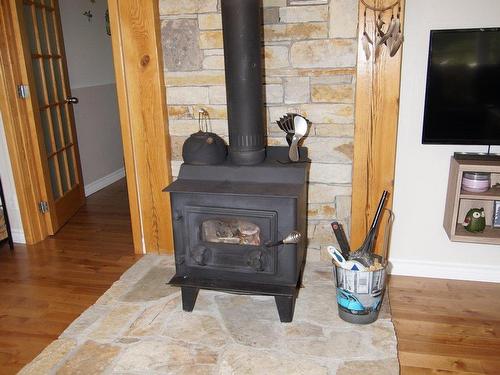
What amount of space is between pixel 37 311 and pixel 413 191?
2.06 meters

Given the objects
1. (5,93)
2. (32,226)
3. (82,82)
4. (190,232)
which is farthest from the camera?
(82,82)

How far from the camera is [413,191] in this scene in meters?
2.38

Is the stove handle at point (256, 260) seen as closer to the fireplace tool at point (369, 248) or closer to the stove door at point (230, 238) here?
the stove door at point (230, 238)

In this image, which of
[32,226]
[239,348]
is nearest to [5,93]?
[32,226]

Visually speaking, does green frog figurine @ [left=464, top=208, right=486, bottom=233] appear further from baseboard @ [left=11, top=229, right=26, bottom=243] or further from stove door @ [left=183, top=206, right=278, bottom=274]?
baseboard @ [left=11, top=229, right=26, bottom=243]

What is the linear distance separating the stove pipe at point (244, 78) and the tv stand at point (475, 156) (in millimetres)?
990

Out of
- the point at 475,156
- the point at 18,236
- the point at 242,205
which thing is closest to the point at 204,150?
the point at 242,205

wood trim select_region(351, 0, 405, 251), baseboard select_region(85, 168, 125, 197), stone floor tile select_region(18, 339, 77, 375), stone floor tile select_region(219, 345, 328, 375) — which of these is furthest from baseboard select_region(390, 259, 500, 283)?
baseboard select_region(85, 168, 125, 197)

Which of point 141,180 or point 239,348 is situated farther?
point 141,180

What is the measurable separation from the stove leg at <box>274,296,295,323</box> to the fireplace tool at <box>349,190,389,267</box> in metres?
0.36

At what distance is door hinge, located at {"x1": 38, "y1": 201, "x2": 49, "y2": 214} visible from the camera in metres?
3.12

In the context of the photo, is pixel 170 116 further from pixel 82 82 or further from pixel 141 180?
pixel 82 82

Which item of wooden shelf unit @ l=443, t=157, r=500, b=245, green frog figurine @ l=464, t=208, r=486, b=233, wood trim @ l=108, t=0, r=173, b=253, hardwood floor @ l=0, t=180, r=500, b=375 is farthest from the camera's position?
wood trim @ l=108, t=0, r=173, b=253

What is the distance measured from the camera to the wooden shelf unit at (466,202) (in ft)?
6.89
